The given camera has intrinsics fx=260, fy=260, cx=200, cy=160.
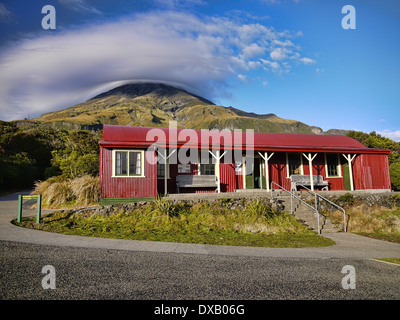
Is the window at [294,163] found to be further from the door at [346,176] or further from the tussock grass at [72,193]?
the tussock grass at [72,193]

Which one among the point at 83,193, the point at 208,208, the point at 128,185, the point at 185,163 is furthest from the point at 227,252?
the point at 83,193

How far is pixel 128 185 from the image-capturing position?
1381 centimetres

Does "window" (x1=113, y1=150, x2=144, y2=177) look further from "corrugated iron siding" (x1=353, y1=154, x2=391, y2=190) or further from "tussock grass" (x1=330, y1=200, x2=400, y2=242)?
"corrugated iron siding" (x1=353, y1=154, x2=391, y2=190)

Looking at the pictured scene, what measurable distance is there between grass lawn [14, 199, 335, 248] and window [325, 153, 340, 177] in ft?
26.5

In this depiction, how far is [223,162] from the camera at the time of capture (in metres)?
16.9

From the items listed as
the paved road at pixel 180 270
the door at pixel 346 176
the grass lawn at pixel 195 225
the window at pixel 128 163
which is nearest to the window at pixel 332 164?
the door at pixel 346 176

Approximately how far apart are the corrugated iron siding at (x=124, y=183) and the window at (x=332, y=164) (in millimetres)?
12455

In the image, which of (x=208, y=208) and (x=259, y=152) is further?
(x=259, y=152)

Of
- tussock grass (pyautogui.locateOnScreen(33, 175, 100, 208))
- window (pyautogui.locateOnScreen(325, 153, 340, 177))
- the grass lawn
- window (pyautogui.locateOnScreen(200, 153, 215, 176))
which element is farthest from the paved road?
window (pyautogui.locateOnScreen(325, 153, 340, 177))

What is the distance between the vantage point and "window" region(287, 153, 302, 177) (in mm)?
18141

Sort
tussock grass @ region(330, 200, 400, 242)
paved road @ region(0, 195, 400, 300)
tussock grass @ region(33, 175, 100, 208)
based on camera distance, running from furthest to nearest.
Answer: tussock grass @ region(33, 175, 100, 208), tussock grass @ region(330, 200, 400, 242), paved road @ region(0, 195, 400, 300)

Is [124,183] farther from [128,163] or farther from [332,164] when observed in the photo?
[332,164]

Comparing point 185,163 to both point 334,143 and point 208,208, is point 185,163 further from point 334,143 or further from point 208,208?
point 334,143
